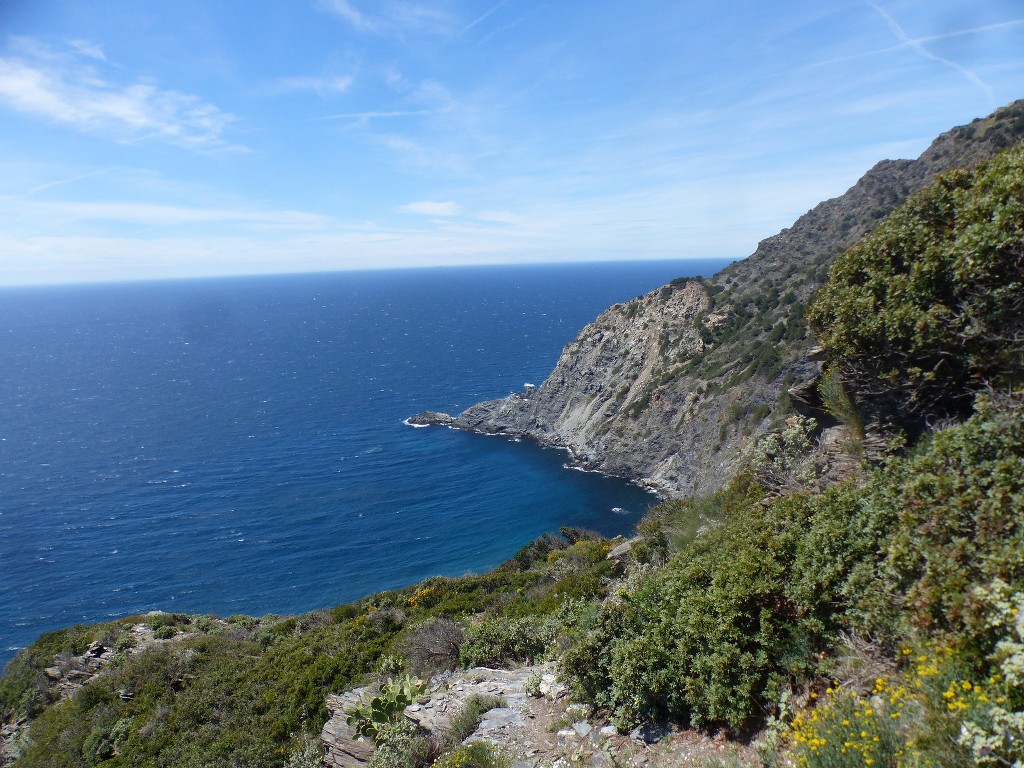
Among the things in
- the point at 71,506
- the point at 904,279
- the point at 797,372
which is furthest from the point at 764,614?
the point at 71,506

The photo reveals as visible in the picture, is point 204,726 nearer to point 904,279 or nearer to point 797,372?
point 904,279

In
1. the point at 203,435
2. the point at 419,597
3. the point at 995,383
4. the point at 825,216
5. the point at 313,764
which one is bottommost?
the point at 203,435

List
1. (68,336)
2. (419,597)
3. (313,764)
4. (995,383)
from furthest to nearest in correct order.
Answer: (68,336)
(419,597)
(313,764)
(995,383)

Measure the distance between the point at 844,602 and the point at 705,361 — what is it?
60.1 meters

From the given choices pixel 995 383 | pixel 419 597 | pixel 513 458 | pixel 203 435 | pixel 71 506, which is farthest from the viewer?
pixel 203 435

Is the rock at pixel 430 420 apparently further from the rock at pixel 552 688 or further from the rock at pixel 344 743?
the rock at pixel 552 688

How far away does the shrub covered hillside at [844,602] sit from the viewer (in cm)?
498

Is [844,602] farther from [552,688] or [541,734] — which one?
[552,688]

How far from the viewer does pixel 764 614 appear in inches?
286

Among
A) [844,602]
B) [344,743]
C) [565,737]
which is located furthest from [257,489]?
[844,602]

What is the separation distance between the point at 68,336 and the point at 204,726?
203825 mm

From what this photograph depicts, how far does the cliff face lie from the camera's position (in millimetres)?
53125

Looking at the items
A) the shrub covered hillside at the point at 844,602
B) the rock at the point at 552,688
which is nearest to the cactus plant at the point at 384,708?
the shrub covered hillside at the point at 844,602

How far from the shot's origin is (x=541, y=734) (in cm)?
842
